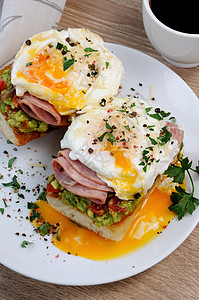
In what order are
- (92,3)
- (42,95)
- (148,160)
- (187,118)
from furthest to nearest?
(92,3), (187,118), (42,95), (148,160)


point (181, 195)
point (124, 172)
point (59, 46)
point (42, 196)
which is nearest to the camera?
point (124, 172)

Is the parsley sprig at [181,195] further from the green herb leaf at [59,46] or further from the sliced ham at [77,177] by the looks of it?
the green herb leaf at [59,46]

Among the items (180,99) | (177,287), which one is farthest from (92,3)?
(177,287)

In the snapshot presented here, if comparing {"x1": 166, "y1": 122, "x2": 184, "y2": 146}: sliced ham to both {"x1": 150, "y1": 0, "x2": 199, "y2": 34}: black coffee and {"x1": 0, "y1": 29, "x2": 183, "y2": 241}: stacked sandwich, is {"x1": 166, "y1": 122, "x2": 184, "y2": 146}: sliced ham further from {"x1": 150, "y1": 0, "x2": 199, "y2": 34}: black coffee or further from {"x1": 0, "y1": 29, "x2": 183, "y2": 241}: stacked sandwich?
{"x1": 150, "y1": 0, "x2": 199, "y2": 34}: black coffee

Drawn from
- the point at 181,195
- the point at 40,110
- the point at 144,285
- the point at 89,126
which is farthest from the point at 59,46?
the point at 144,285

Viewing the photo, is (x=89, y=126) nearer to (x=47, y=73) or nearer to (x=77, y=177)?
(x=77, y=177)

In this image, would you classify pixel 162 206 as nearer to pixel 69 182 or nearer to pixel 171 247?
pixel 171 247
